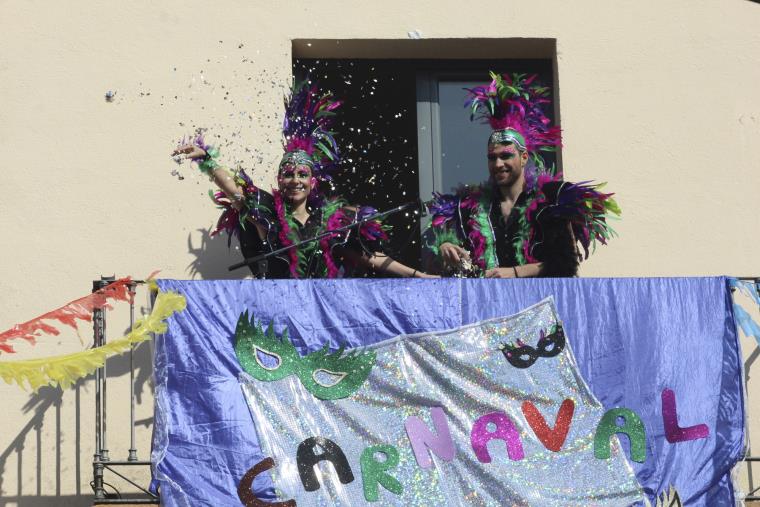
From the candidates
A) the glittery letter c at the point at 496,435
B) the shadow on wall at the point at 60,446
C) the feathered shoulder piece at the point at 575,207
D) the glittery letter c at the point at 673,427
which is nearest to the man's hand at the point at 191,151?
the shadow on wall at the point at 60,446

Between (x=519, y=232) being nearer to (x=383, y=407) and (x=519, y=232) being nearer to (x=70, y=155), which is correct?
(x=383, y=407)

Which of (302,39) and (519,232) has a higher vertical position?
(302,39)

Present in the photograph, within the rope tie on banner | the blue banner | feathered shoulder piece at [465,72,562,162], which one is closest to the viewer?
the blue banner

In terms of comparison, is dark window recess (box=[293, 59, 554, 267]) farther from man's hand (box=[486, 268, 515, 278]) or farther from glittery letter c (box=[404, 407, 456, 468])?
glittery letter c (box=[404, 407, 456, 468])

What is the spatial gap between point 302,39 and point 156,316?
2286 millimetres

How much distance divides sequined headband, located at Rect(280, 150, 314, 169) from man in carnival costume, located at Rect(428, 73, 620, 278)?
0.67 m

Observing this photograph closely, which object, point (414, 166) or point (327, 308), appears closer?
point (327, 308)

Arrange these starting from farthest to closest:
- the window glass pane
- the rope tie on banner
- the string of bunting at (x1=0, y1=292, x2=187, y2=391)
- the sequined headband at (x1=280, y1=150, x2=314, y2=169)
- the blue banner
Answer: the window glass pane → the sequined headband at (x1=280, y1=150, x2=314, y2=169) → the rope tie on banner → the blue banner → the string of bunting at (x1=0, y1=292, x2=187, y2=391)

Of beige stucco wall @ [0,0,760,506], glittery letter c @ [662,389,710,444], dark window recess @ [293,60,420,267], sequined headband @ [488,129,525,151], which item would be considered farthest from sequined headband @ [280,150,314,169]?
glittery letter c @ [662,389,710,444]

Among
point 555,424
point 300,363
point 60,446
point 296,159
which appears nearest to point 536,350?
point 555,424

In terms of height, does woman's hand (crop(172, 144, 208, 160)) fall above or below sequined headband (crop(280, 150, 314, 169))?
above

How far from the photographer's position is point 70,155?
8406 mm

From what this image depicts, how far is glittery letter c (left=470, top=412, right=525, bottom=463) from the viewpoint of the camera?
727cm

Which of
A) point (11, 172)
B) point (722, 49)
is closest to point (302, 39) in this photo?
point (11, 172)
